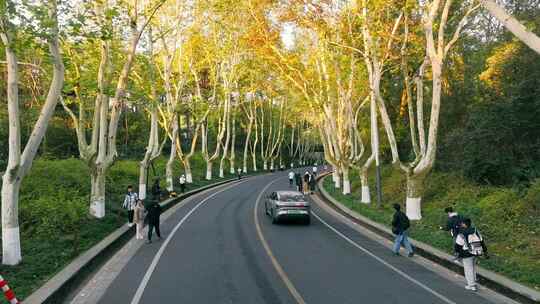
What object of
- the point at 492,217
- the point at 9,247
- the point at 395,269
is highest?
the point at 9,247

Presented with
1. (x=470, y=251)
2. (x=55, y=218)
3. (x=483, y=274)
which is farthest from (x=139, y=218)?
(x=483, y=274)

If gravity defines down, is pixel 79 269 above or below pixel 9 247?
below

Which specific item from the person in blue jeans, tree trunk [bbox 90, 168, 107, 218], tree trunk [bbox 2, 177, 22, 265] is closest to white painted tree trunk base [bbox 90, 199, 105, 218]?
tree trunk [bbox 90, 168, 107, 218]

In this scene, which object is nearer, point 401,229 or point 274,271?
point 274,271

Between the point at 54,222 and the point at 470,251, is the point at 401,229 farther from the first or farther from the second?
the point at 54,222

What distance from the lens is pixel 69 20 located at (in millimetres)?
10359

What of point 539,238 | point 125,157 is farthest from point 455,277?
point 125,157

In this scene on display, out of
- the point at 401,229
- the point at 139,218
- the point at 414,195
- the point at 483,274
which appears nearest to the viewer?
the point at 483,274

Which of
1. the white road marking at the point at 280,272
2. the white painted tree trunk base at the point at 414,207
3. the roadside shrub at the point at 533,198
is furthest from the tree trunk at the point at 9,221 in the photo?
the roadside shrub at the point at 533,198

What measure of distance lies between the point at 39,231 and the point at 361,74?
2333 cm

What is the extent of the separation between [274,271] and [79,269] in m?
4.68

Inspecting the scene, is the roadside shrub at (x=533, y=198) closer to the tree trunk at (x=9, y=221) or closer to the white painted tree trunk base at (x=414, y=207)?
the white painted tree trunk base at (x=414, y=207)

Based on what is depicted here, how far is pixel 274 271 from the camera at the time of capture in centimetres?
1023

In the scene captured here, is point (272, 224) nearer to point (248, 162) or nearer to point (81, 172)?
point (81, 172)
